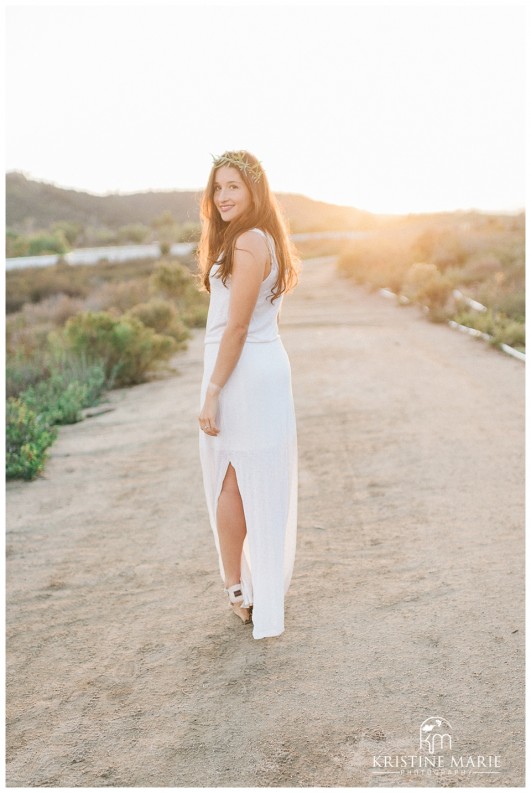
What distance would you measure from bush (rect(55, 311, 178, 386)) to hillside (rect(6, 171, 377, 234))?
52.9 metres

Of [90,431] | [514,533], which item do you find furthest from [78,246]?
[514,533]

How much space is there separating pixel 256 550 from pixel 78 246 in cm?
6356

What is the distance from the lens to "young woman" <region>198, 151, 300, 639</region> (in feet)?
11.1

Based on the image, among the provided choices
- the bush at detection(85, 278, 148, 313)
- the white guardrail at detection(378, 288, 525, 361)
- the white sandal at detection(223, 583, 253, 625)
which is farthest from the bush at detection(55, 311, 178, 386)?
the white sandal at detection(223, 583, 253, 625)

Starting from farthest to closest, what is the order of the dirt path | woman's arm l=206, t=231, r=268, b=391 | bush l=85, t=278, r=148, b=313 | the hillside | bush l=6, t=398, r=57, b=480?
1. the hillside
2. bush l=85, t=278, r=148, b=313
3. bush l=6, t=398, r=57, b=480
4. woman's arm l=206, t=231, r=268, b=391
5. the dirt path

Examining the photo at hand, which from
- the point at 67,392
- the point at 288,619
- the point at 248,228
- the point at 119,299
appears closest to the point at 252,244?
the point at 248,228

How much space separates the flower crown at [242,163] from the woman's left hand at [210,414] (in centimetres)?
93

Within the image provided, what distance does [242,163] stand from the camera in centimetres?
341

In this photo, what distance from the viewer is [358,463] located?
650cm

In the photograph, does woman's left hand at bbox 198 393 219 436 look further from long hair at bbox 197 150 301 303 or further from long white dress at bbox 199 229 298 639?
long hair at bbox 197 150 301 303

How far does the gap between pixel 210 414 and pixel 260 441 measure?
250 mm

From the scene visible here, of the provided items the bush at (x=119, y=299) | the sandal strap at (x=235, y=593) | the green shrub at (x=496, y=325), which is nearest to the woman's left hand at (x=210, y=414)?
the sandal strap at (x=235, y=593)

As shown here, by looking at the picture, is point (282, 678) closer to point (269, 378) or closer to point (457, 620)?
point (457, 620)

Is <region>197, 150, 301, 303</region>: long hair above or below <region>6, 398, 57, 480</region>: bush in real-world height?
above
